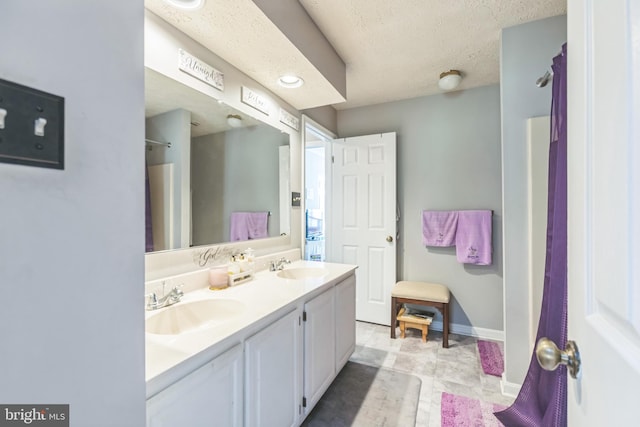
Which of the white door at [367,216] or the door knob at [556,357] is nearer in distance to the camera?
the door knob at [556,357]

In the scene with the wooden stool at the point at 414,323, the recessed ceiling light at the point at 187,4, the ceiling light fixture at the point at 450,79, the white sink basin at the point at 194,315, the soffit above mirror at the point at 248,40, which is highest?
the ceiling light fixture at the point at 450,79

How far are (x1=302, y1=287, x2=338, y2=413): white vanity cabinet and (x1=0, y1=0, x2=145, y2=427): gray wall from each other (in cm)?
106

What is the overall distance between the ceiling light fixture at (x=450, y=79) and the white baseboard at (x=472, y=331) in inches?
91.1

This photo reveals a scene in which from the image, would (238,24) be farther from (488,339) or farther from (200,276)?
(488,339)

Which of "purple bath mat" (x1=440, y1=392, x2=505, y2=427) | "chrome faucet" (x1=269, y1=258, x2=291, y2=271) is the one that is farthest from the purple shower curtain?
"chrome faucet" (x1=269, y1=258, x2=291, y2=271)

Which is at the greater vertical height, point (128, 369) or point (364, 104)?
point (364, 104)

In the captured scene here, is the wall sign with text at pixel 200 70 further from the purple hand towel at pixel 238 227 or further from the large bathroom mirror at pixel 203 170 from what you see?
the purple hand towel at pixel 238 227

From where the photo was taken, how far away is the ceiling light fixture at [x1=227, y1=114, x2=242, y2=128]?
1785 mm

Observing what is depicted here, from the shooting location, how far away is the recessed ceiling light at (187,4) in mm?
1205

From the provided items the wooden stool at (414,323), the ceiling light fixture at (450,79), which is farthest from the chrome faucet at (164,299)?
the ceiling light fixture at (450,79)

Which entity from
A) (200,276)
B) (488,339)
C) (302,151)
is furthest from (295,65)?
(488,339)
